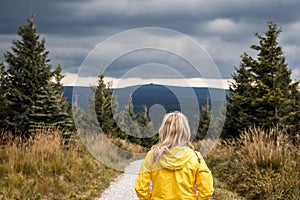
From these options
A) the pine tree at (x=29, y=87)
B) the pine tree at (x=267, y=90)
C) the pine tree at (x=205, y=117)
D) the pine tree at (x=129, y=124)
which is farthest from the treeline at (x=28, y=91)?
the pine tree at (x=267, y=90)

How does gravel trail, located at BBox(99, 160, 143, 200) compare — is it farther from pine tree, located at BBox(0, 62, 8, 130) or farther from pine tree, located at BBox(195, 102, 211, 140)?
pine tree, located at BBox(0, 62, 8, 130)

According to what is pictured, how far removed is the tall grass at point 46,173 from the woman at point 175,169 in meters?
3.71

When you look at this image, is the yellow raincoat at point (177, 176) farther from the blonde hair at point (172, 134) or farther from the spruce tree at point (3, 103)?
the spruce tree at point (3, 103)

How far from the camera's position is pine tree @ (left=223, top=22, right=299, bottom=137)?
23.8 meters

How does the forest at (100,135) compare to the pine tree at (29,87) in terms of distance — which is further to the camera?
the pine tree at (29,87)

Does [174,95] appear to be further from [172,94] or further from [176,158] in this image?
[176,158]

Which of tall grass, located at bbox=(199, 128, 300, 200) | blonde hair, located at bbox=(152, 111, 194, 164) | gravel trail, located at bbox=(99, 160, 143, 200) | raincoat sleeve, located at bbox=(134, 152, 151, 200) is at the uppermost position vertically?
blonde hair, located at bbox=(152, 111, 194, 164)

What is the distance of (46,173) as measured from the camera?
27.6 feet

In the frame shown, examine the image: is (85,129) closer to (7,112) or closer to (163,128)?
(7,112)

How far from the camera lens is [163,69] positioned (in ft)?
25.4

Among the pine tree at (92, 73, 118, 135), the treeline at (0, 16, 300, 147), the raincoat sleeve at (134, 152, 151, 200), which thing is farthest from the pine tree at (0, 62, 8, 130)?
the raincoat sleeve at (134, 152, 151, 200)

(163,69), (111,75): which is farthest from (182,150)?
(111,75)

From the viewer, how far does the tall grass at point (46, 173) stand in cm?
709

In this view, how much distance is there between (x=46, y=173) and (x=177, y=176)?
17.9ft
